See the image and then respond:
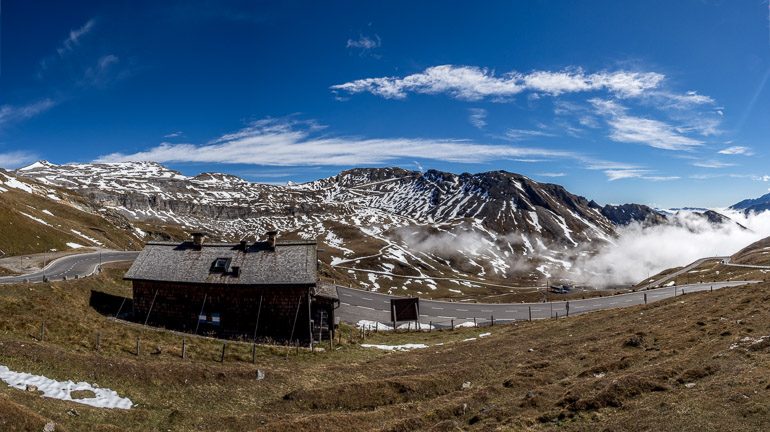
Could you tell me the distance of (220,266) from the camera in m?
43.2

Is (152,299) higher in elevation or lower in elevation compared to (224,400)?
higher

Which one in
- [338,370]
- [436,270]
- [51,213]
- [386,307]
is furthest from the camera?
[436,270]

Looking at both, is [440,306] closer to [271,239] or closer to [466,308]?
[466,308]

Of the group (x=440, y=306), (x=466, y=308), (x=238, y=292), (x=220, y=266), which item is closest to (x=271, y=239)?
(x=220, y=266)

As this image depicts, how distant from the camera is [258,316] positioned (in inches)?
1586

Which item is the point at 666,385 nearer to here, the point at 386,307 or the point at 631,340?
the point at 631,340

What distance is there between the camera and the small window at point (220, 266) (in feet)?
141

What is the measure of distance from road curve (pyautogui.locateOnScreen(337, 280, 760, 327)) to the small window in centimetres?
2219

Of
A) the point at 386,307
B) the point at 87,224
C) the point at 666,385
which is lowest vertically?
the point at 386,307

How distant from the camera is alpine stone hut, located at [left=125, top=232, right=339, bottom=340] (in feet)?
134

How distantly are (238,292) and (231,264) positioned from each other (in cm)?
374

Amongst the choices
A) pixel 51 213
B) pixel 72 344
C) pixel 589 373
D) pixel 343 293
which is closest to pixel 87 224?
pixel 51 213

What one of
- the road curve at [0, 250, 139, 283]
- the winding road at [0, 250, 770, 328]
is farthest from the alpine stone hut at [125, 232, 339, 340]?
the winding road at [0, 250, 770, 328]

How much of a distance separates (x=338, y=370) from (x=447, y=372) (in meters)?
8.34
